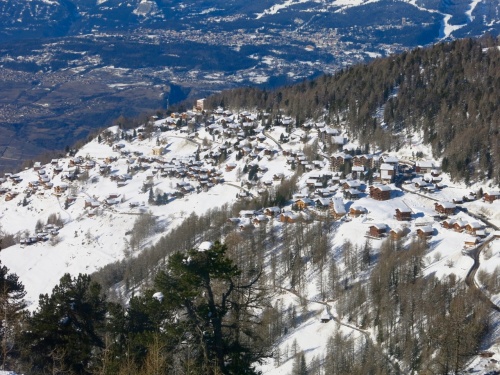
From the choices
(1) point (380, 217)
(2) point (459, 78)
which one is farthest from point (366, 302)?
(2) point (459, 78)

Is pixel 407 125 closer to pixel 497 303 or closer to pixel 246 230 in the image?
pixel 246 230

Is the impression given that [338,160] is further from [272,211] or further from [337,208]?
[337,208]

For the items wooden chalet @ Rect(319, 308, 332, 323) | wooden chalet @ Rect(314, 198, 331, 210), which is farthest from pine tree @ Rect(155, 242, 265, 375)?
wooden chalet @ Rect(314, 198, 331, 210)

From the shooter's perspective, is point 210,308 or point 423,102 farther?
point 423,102

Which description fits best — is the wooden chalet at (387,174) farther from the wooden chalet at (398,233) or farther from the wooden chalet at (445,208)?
the wooden chalet at (398,233)

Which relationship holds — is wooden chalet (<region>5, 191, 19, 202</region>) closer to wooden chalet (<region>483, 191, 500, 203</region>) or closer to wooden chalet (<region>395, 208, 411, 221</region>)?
wooden chalet (<region>395, 208, 411, 221</region>)

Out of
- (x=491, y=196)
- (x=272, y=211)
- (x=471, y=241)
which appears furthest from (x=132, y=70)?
(x=471, y=241)
